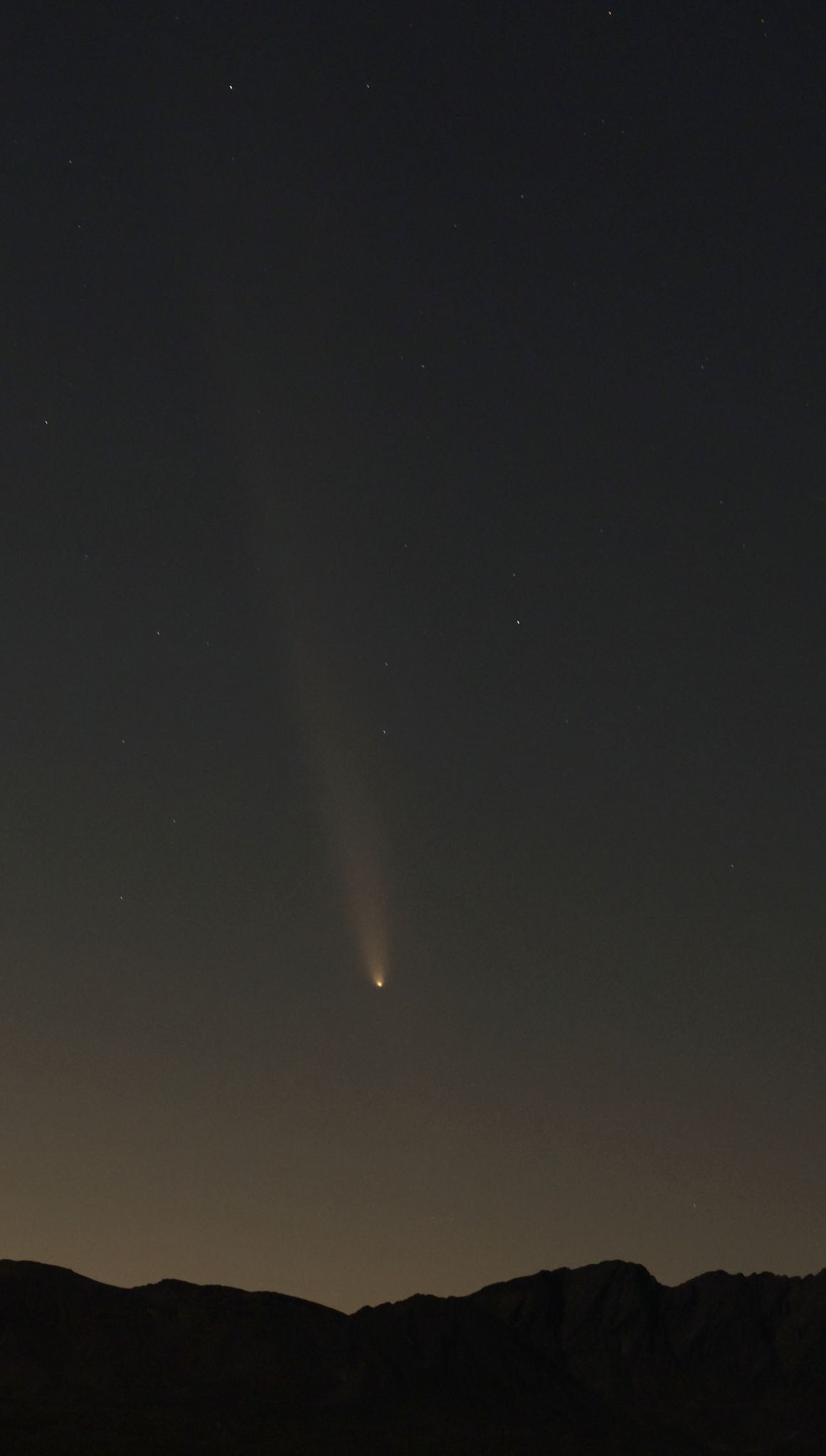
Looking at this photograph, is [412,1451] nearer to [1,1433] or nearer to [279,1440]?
[279,1440]

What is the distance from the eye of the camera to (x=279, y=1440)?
630 ft

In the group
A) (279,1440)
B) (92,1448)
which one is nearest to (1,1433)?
(92,1448)

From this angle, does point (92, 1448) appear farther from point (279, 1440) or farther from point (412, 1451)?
point (412, 1451)

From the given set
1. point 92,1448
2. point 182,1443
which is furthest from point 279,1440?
point 92,1448

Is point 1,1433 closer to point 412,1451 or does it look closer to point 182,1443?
point 182,1443

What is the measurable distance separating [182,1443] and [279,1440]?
1423 centimetres

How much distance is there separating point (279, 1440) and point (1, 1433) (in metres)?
33.0

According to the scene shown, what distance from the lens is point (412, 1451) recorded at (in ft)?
653

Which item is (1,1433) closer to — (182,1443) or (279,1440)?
(182,1443)

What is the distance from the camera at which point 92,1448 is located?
6762 inches

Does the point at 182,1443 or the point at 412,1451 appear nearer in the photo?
the point at 182,1443

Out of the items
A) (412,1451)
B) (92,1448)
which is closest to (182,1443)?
(92,1448)

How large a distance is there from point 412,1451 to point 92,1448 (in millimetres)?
44816

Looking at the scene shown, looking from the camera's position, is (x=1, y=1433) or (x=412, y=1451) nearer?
(x=1, y=1433)
